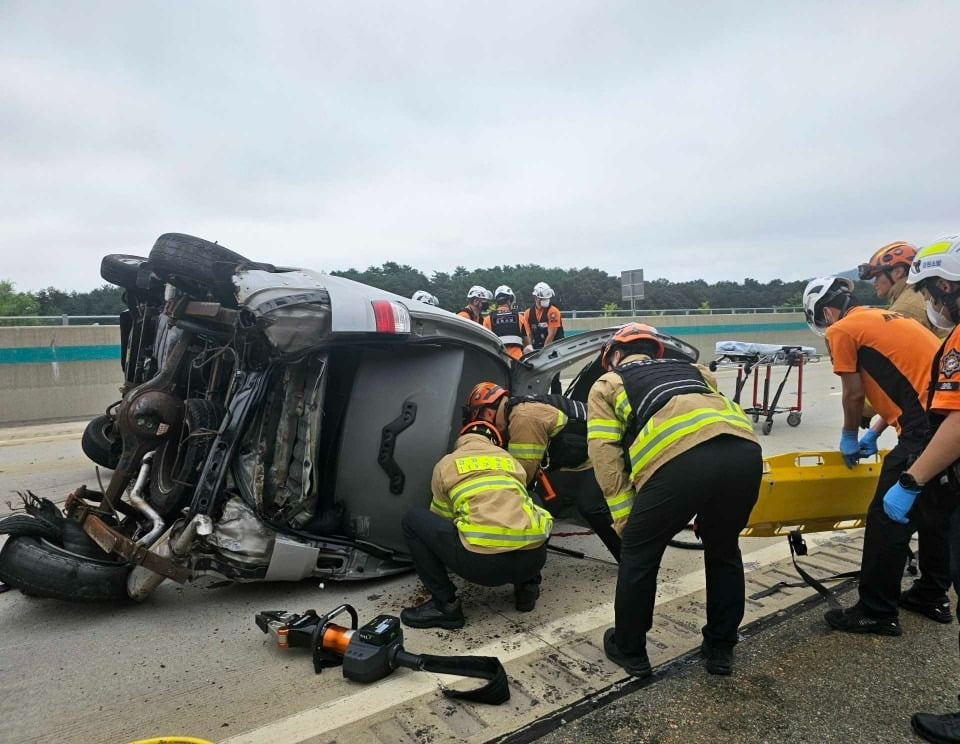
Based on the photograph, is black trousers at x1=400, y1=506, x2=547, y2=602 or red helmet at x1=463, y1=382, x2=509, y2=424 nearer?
black trousers at x1=400, y1=506, x2=547, y2=602

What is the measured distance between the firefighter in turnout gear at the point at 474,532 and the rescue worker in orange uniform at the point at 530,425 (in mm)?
276

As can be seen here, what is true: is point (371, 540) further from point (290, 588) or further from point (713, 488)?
point (713, 488)

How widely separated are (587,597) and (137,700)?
1.99 m

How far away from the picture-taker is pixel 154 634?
282 cm

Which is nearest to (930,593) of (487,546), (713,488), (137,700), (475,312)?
(713,488)

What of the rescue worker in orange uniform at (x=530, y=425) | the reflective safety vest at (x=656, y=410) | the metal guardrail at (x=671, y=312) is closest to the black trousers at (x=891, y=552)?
the reflective safety vest at (x=656, y=410)

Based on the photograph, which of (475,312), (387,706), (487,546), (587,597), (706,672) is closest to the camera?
(387,706)

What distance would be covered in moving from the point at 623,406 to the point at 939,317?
132 cm

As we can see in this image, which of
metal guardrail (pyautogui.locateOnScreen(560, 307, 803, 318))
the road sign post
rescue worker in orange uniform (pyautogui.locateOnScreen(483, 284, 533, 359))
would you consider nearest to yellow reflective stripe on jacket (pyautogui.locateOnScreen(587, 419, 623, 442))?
rescue worker in orange uniform (pyautogui.locateOnScreen(483, 284, 533, 359))

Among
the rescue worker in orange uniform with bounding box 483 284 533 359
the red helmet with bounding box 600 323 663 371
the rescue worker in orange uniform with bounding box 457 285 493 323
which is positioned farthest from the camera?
the rescue worker in orange uniform with bounding box 457 285 493 323

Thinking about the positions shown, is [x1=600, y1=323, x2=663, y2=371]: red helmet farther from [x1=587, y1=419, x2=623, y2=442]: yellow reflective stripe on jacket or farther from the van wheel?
the van wheel

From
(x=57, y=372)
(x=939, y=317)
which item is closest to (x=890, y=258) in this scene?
(x=939, y=317)

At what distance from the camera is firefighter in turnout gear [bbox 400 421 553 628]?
2734 millimetres

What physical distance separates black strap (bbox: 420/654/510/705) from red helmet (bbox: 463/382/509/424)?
1.21 m
